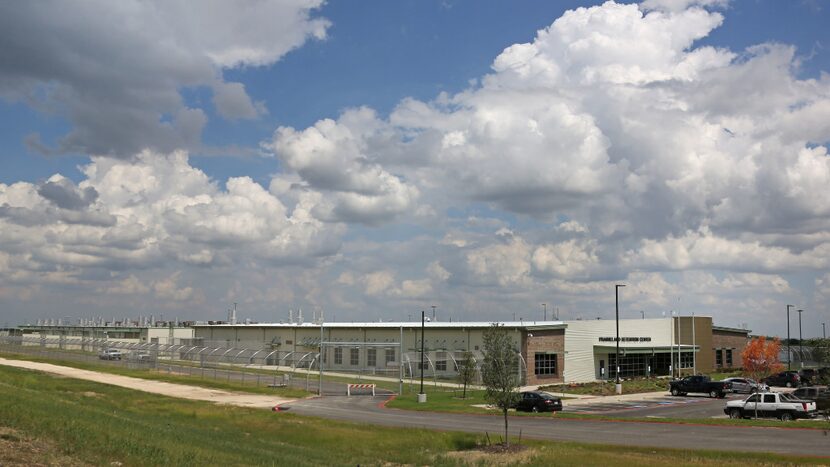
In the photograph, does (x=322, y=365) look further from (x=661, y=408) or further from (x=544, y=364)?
(x=661, y=408)

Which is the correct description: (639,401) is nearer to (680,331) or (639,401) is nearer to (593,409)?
(593,409)

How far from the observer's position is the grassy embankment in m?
18.0

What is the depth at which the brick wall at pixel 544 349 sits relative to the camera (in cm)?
7081

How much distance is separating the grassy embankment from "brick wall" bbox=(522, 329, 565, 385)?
3243 centimetres

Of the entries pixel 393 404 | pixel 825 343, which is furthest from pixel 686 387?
pixel 825 343

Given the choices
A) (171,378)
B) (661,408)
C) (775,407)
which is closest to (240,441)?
(775,407)

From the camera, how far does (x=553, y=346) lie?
73.6 metres

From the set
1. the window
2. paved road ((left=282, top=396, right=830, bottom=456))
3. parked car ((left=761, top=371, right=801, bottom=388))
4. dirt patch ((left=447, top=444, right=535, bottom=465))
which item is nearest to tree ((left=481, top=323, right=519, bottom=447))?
paved road ((left=282, top=396, right=830, bottom=456))

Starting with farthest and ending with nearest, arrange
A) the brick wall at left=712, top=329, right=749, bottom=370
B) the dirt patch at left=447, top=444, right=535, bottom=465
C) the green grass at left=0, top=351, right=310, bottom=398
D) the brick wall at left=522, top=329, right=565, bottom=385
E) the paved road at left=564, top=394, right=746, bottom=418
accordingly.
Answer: the brick wall at left=712, top=329, right=749, bottom=370
the brick wall at left=522, top=329, right=565, bottom=385
the green grass at left=0, top=351, right=310, bottom=398
the paved road at left=564, top=394, right=746, bottom=418
the dirt patch at left=447, top=444, right=535, bottom=465

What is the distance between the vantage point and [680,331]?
91625mm

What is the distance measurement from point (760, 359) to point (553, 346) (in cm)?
2534

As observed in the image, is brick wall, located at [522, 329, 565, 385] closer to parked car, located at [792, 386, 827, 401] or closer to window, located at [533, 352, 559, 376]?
window, located at [533, 352, 559, 376]

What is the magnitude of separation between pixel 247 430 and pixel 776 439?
25894 millimetres

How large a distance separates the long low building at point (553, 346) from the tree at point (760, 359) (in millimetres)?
7449
